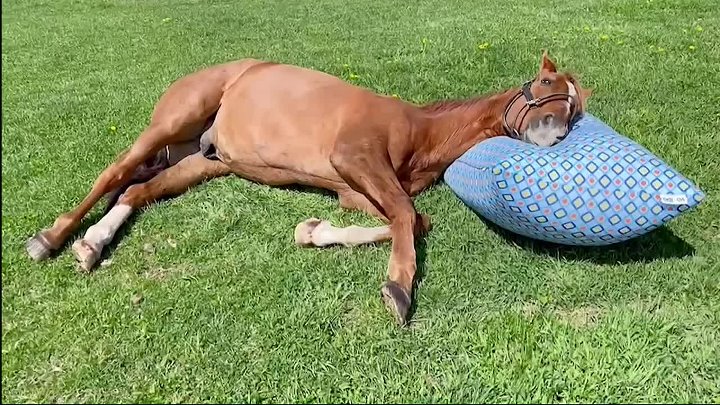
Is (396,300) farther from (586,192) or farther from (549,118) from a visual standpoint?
(549,118)

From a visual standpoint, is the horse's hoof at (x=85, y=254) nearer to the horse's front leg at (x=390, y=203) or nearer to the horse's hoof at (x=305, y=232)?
the horse's hoof at (x=305, y=232)

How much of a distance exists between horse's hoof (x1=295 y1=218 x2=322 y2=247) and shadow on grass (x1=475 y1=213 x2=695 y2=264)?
1.16m

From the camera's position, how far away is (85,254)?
390 cm

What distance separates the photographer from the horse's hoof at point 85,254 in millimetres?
3881

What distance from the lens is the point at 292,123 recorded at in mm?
4832

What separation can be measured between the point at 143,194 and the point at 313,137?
121 centimetres

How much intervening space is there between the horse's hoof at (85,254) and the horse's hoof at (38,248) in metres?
0.16

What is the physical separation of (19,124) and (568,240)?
5.03 m

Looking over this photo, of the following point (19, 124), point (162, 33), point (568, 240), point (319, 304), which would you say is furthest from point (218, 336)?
point (162, 33)

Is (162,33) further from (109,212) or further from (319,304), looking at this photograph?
(319,304)

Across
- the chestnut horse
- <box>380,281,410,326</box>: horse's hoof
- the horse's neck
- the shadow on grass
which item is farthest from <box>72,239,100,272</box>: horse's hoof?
the shadow on grass

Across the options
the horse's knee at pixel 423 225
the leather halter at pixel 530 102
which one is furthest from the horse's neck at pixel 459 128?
the horse's knee at pixel 423 225

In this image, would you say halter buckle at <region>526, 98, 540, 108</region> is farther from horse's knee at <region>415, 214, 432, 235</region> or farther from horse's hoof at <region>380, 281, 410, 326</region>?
horse's hoof at <region>380, 281, 410, 326</region>

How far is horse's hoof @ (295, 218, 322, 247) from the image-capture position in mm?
4113
